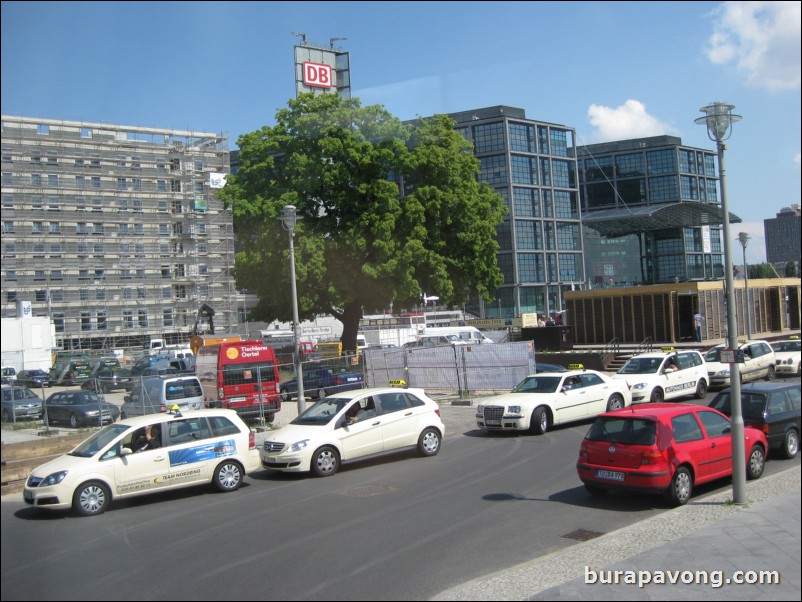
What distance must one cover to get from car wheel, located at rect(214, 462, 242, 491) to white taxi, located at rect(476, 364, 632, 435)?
25.0 ft

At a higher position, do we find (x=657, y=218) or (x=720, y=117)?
(x=657, y=218)

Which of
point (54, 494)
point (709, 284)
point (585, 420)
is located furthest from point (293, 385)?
point (709, 284)

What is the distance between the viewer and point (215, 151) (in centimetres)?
4809

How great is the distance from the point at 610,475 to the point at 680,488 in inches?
39.4

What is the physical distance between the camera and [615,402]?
2062 centimetres

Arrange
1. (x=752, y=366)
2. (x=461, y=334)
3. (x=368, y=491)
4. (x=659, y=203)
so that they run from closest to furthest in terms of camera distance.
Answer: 1. (x=368, y=491)
2. (x=752, y=366)
3. (x=461, y=334)
4. (x=659, y=203)

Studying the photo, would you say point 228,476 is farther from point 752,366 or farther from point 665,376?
point 752,366

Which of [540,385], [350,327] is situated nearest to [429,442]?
[540,385]

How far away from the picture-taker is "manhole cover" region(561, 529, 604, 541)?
30.1 ft

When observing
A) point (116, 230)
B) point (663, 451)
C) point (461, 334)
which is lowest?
point (663, 451)

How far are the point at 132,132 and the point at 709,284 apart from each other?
3254cm

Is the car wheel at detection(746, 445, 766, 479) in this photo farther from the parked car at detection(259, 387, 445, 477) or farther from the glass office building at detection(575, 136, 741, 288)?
the glass office building at detection(575, 136, 741, 288)

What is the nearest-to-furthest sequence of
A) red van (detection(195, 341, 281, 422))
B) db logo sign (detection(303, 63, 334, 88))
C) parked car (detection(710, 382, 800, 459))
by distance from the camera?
A: parked car (detection(710, 382, 800, 459))
red van (detection(195, 341, 281, 422))
db logo sign (detection(303, 63, 334, 88))

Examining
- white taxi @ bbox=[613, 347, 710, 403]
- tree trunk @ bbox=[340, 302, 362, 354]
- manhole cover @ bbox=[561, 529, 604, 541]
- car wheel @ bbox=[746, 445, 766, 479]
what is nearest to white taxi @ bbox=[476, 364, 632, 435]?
white taxi @ bbox=[613, 347, 710, 403]
